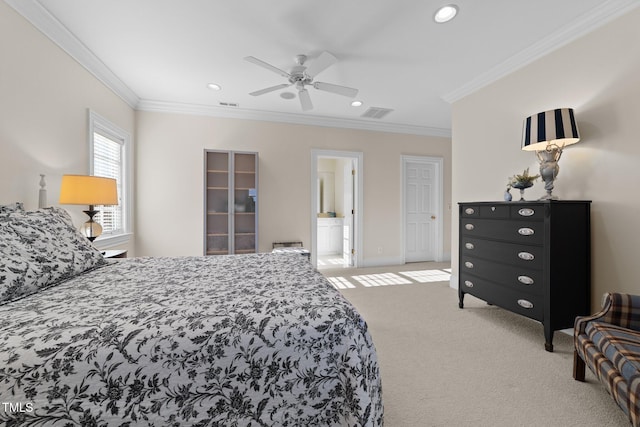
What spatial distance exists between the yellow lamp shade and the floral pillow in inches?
20.0

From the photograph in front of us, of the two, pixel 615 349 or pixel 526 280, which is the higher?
pixel 526 280

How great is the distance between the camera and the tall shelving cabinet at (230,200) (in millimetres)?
3965

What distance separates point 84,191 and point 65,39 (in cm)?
144

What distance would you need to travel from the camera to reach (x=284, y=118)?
178 inches

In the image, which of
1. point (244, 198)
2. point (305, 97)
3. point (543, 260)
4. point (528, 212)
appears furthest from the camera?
point (244, 198)

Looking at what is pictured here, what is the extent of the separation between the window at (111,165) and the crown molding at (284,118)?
2.32ft

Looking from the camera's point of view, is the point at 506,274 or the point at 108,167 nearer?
the point at 506,274

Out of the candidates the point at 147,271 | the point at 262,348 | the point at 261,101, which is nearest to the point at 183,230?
the point at 261,101

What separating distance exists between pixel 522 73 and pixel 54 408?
4120 mm

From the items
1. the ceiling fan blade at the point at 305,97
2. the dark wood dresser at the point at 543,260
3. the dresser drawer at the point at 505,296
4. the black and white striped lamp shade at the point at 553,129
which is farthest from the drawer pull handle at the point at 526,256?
the ceiling fan blade at the point at 305,97

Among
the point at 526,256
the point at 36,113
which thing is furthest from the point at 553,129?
the point at 36,113

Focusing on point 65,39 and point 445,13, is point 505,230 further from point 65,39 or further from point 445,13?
point 65,39

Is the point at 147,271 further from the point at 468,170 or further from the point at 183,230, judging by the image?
the point at 468,170

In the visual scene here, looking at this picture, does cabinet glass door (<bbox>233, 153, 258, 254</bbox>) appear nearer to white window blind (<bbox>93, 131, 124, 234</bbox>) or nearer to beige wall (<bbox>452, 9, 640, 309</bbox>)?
white window blind (<bbox>93, 131, 124, 234</bbox>)
